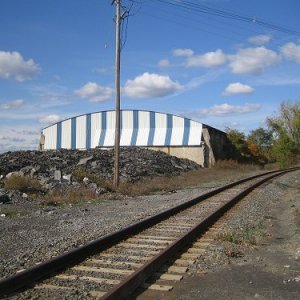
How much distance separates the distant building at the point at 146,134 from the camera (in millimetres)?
52781

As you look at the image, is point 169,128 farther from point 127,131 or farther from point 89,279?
point 89,279

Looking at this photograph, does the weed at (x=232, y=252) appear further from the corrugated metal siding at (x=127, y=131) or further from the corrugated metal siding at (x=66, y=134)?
the corrugated metal siding at (x=66, y=134)

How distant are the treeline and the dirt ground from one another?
2208 inches

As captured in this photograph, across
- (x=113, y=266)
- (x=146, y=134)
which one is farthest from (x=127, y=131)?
(x=113, y=266)

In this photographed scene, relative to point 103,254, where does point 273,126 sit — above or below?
above

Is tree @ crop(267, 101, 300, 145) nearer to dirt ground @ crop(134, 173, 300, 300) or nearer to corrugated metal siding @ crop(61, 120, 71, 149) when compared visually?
corrugated metal siding @ crop(61, 120, 71, 149)

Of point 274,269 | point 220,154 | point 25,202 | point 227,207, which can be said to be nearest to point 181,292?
point 274,269

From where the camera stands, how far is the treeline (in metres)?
66.9

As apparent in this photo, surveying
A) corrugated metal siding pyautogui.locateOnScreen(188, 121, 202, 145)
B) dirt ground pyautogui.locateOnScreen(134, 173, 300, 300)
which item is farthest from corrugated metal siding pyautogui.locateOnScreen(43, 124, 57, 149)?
dirt ground pyautogui.locateOnScreen(134, 173, 300, 300)

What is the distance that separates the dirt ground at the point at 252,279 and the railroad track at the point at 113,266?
1.46 ft

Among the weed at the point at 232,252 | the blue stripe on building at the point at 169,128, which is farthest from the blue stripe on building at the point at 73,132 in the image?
the weed at the point at 232,252

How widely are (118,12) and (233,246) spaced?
18.0 meters

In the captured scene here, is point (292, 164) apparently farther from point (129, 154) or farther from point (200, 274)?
point (200, 274)

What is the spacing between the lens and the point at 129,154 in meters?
45.1
